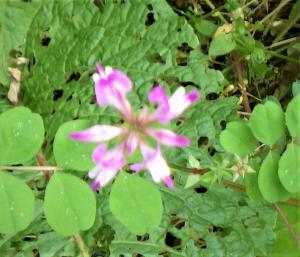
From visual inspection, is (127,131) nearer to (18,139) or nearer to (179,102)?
(179,102)

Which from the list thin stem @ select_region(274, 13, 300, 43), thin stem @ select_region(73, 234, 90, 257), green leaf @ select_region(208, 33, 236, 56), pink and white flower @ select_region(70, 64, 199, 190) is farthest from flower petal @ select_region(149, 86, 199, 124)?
thin stem @ select_region(274, 13, 300, 43)

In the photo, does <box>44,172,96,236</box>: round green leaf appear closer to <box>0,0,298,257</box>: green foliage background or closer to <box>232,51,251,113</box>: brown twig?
<box>0,0,298,257</box>: green foliage background

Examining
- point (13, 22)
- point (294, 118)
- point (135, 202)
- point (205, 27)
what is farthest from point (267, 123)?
point (13, 22)

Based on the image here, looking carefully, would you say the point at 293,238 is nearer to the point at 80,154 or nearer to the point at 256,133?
the point at 256,133

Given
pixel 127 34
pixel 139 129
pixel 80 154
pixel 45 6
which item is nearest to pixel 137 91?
pixel 127 34

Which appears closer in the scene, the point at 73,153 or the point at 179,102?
the point at 179,102
